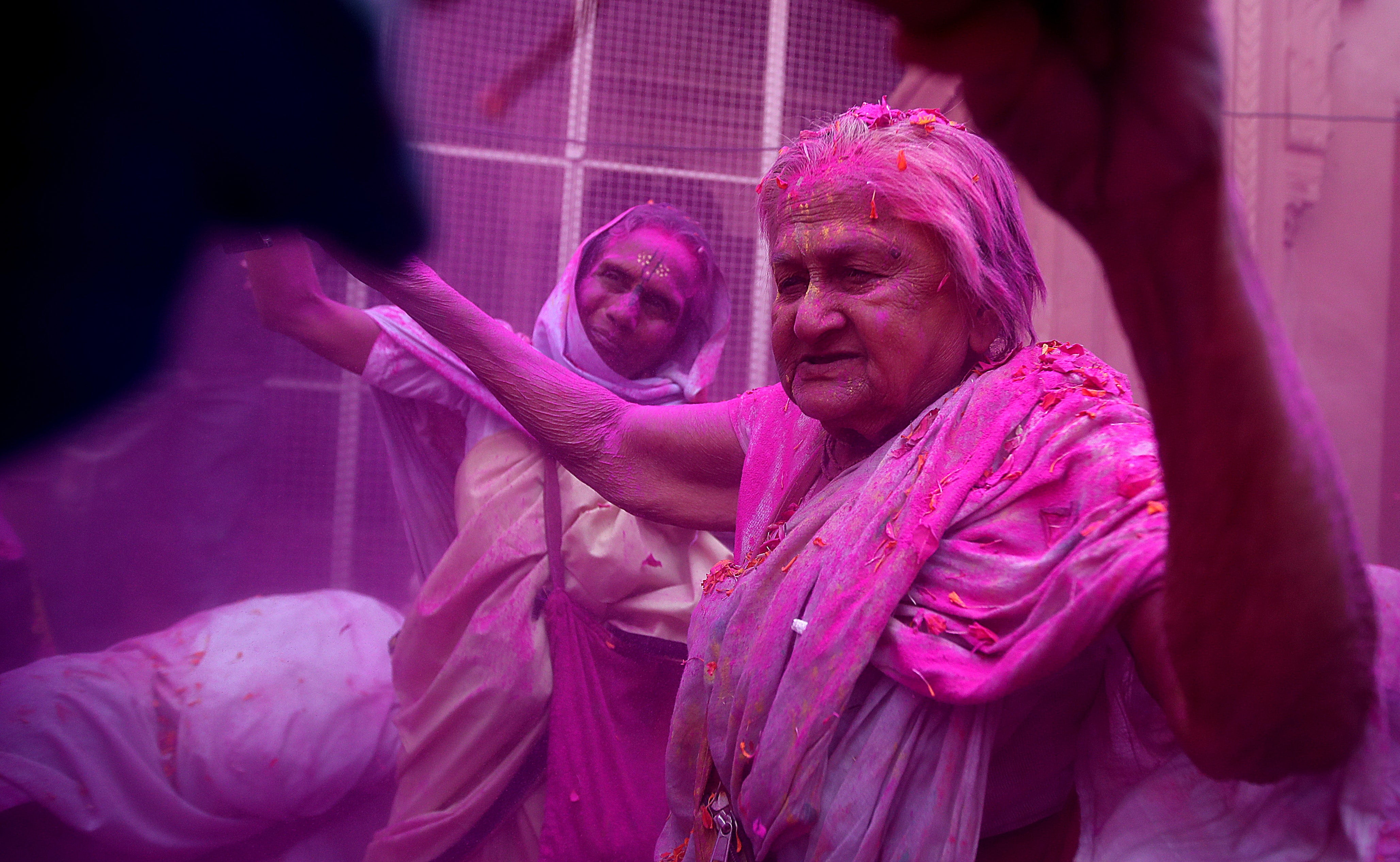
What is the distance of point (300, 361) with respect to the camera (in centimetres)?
338

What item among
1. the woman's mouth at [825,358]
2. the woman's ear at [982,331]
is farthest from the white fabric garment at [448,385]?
the woman's ear at [982,331]

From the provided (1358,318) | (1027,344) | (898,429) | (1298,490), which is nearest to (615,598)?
(898,429)

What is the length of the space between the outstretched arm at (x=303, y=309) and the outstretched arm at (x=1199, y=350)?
1.68 m

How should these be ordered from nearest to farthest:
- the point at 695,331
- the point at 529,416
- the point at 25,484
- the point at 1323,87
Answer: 1. the point at 529,416
2. the point at 695,331
3. the point at 25,484
4. the point at 1323,87

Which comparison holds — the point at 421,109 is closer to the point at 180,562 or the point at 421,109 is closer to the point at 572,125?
the point at 572,125

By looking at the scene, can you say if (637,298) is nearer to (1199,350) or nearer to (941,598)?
A: (941,598)

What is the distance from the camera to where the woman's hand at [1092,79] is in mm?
646

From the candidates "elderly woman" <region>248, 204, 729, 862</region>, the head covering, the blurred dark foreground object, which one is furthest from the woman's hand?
the head covering

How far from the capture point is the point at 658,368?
243cm

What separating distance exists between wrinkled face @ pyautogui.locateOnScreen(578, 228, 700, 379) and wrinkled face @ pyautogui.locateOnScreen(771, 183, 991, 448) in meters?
0.97

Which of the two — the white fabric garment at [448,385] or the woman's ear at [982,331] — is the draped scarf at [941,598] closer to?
the woman's ear at [982,331]

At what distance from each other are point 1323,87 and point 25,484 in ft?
16.1

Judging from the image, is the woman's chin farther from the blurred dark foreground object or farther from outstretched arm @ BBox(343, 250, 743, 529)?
the blurred dark foreground object

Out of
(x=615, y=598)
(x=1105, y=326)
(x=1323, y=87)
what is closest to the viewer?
(x=615, y=598)
